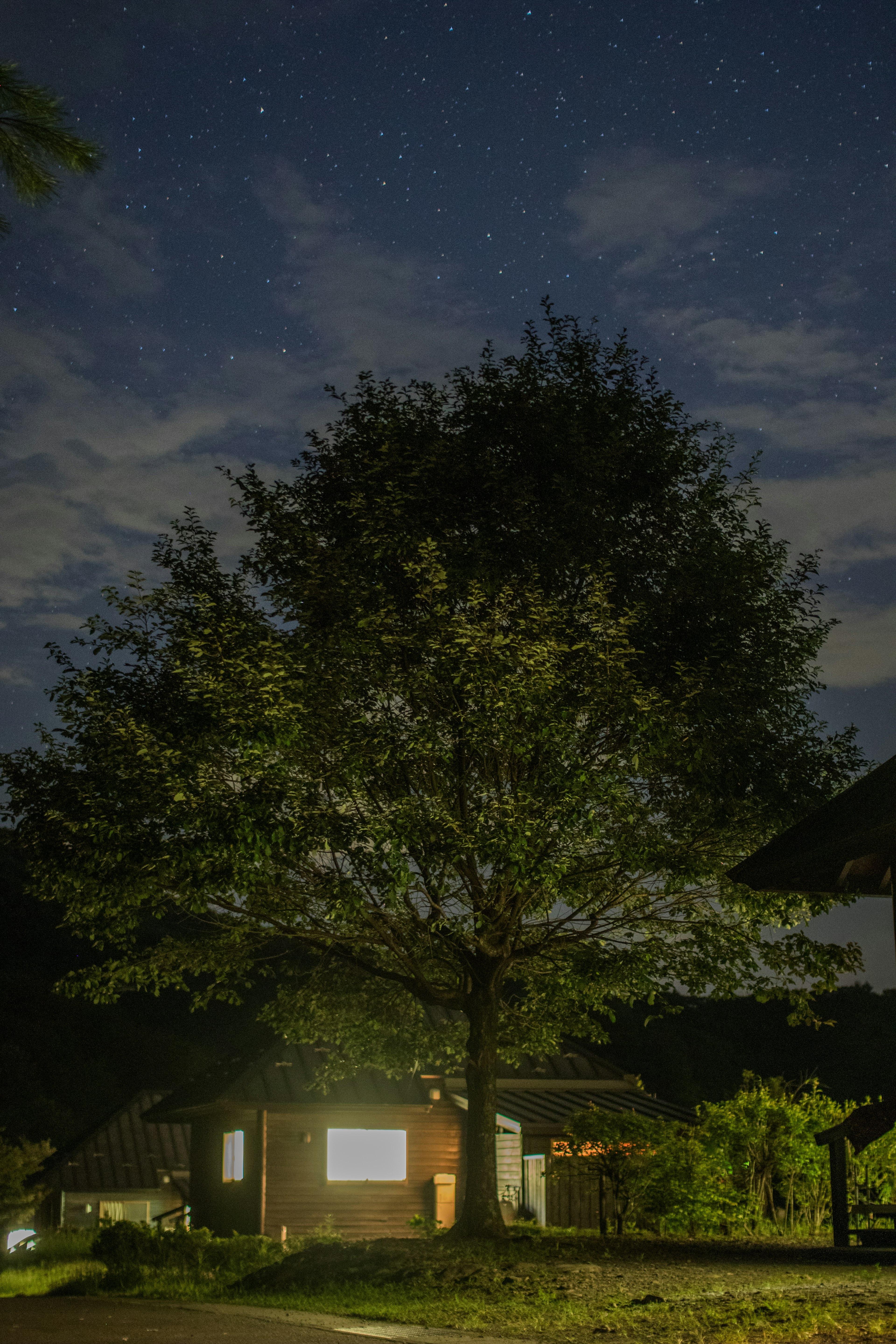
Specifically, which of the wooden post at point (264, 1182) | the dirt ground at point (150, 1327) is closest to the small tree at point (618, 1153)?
the dirt ground at point (150, 1327)

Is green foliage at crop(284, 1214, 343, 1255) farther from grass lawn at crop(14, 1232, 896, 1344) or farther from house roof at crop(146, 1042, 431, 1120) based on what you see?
house roof at crop(146, 1042, 431, 1120)

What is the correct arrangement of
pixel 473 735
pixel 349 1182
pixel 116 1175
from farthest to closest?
pixel 116 1175 → pixel 349 1182 → pixel 473 735

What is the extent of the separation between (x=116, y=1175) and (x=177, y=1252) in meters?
29.8

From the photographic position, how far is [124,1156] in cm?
4391

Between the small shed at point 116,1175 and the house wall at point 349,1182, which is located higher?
the house wall at point 349,1182

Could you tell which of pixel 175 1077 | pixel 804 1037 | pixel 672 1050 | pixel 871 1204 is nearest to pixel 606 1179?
pixel 871 1204

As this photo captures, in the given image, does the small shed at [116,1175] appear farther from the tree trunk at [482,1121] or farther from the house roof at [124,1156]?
the tree trunk at [482,1121]

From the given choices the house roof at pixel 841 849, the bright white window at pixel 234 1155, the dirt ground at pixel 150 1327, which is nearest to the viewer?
the house roof at pixel 841 849

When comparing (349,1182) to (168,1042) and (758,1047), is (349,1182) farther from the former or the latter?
(168,1042)

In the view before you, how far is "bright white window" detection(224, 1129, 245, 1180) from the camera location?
A: 2636cm

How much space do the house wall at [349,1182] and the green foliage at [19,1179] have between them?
1439 centimetres

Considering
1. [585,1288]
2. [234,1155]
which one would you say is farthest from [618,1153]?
[234,1155]

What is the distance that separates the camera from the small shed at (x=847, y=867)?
891 cm

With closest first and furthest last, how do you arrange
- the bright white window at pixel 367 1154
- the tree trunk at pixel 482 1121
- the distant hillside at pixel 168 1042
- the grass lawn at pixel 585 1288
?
the grass lawn at pixel 585 1288, the tree trunk at pixel 482 1121, the bright white window at pixel 367 1154, the distant hillside at pixel 168 1042
